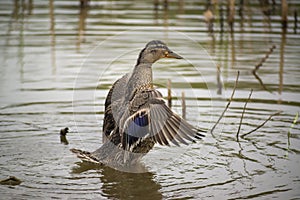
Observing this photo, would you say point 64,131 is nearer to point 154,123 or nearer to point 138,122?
point 138,122

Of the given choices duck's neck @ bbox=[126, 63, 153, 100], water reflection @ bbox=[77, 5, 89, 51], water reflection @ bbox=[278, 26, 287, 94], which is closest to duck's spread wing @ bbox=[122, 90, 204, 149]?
duck's neck @ bbox=[126, 63, 153, 100]

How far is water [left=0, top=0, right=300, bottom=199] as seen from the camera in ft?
20.2

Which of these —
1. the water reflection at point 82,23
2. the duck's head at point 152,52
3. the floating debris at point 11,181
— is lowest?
the floating debris at point 11,181

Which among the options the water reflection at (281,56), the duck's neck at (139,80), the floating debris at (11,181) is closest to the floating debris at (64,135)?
the duck's neck at (139,80)

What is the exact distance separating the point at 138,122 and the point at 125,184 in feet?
1.84

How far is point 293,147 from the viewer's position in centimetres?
712

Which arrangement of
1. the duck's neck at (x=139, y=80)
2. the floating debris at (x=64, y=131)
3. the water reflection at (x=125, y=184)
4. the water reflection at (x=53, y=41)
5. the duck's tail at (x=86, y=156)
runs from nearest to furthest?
the water reflection at (x=125, y=184)
the duck's tail at (x=86, y=156)
the duck's neck at (x=139, y=80)
the floating debris at (x=64, y=131)
the water reflection at (x=53, y=41)

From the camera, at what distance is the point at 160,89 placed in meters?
9.65

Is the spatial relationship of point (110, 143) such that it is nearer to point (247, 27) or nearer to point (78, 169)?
point (78, 169)

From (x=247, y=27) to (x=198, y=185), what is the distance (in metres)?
8.35

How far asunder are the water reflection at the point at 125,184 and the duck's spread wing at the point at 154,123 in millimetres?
328

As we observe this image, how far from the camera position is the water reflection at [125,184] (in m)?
5.89

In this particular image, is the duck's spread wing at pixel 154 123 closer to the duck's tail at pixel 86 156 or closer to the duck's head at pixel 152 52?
the duck's tail at pixel 86 156

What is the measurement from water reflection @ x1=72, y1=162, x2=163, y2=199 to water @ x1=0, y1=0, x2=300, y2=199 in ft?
0.04
